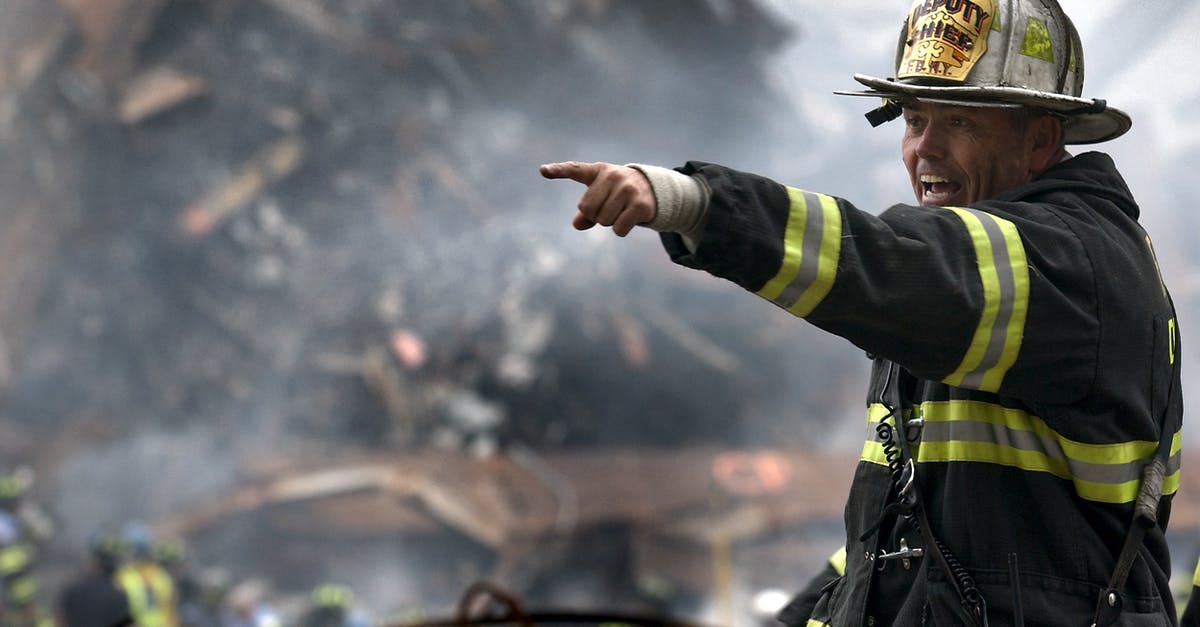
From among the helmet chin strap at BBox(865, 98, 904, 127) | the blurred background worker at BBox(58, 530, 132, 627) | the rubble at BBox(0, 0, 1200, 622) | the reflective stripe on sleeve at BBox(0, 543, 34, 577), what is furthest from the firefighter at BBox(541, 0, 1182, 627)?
the rubble at BBox(0, 0, 1200, 622)

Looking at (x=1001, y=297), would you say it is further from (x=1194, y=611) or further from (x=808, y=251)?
(x=1194, y=611)

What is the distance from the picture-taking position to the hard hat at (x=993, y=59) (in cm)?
166

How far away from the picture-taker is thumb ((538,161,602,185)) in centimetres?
127

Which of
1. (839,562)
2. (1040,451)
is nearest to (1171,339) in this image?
(1040,451)

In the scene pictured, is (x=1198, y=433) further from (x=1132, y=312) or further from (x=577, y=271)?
(x=1132, y=312)

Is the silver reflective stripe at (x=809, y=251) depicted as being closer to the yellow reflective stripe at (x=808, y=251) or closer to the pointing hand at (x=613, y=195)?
the yellow reflective stripe at (x=808, y=251)

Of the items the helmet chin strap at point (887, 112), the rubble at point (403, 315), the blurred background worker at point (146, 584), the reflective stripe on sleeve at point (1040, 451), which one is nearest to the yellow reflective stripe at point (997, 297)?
the reflective stripe on sleeve at point (1040, 451)

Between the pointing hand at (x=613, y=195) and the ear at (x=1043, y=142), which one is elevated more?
the ear at (x=1043, y=142)

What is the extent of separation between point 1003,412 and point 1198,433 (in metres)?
8.78

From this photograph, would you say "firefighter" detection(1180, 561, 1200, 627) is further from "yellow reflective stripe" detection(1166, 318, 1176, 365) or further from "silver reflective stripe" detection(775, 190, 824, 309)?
"silver reflective stripe" detection(775, 190, 824, 309)

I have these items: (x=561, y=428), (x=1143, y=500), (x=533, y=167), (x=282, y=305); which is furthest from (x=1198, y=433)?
(x=1143, y=500)

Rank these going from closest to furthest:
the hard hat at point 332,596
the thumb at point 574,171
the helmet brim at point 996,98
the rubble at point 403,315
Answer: the thumb at point 574,171
the helmet brim at point 996,98
the hard hat at point 332,596
the rubble at point 403,315

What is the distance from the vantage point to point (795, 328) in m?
10.4

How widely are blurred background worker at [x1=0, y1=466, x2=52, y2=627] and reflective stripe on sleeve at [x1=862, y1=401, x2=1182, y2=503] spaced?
6.86 metres
